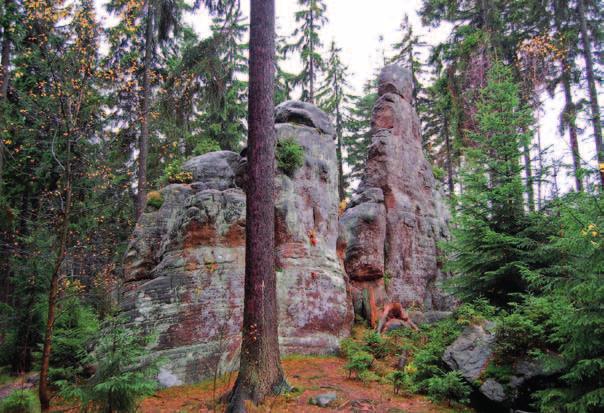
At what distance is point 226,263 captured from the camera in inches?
391

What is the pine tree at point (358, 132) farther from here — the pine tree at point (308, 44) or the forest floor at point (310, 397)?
the forest floor at point (310, 397)

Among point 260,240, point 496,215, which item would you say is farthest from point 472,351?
point 260,240

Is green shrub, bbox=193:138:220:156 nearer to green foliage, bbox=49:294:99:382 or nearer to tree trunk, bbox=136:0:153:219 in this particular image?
tree trunk, bbox=136:0:153:219

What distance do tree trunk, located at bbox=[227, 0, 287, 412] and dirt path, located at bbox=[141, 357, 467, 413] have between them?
0.39m

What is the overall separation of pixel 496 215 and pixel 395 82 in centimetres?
1192

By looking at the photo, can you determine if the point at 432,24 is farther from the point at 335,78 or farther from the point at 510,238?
the point at 510,238

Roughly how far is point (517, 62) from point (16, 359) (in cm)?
2210

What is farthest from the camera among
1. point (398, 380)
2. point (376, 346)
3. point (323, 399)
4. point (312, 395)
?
point (376, 346)

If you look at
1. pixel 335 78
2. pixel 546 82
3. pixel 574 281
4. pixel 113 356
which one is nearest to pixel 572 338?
pixel 574 281

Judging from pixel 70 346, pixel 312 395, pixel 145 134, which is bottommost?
pixel 312 395

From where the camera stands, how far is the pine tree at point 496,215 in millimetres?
8477

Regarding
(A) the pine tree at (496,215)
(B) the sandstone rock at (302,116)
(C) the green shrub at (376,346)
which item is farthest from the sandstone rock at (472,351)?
(B) the sandstone rock at (302,116)

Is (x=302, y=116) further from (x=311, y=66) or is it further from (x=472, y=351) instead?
(x=311, y=66)

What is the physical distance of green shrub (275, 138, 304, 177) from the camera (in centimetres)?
1188
